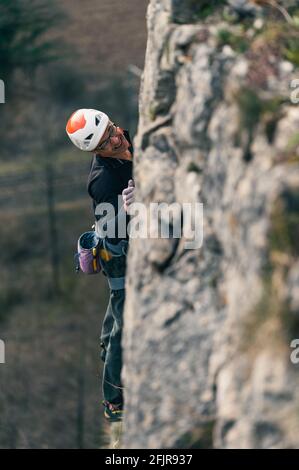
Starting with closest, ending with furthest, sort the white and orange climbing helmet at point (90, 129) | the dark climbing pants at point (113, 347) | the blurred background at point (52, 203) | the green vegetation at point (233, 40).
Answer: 1. the green vegetation at point (233, 40)
2. the white and orange climbing helmet at point (90, 129)
3. the dark climbing pants at point (113, 347)
4. the blurred background at point (52, 203)

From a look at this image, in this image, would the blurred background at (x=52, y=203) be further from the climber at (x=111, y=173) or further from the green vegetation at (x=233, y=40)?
the green vegetation at (x=233, y=40)

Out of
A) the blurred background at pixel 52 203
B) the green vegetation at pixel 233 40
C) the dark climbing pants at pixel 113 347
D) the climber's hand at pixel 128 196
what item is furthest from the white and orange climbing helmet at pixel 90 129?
the blurred background at pixel 52 203

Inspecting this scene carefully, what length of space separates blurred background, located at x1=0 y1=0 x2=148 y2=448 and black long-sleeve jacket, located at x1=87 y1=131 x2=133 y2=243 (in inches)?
907

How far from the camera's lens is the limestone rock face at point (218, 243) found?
25.0 feet

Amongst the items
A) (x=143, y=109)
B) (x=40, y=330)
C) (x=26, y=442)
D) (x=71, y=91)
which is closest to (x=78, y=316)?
(x=40, y=330)

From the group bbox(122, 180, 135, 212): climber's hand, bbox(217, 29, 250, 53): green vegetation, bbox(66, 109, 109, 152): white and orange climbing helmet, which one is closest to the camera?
bbox(217, 29, 250, 53): green vegetation

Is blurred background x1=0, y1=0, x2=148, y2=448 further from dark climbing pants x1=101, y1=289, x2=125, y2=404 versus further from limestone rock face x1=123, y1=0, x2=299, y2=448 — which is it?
limestone rock face x1=123, y1=0, x2=299, y2=448

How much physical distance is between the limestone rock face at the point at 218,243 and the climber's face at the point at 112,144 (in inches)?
41.2

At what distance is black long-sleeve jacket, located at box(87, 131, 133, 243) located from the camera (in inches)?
440

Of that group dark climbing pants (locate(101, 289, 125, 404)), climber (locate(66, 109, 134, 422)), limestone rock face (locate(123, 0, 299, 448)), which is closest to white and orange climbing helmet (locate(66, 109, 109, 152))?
climber (locate(66, 109, 134, 422))

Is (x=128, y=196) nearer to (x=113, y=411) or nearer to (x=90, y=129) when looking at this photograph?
(x=90, y=129)

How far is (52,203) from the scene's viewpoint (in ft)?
172

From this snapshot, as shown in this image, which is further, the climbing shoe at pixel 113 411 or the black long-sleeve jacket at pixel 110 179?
the climbing shoe at pixel 113 411

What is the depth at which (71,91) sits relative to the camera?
199ft
